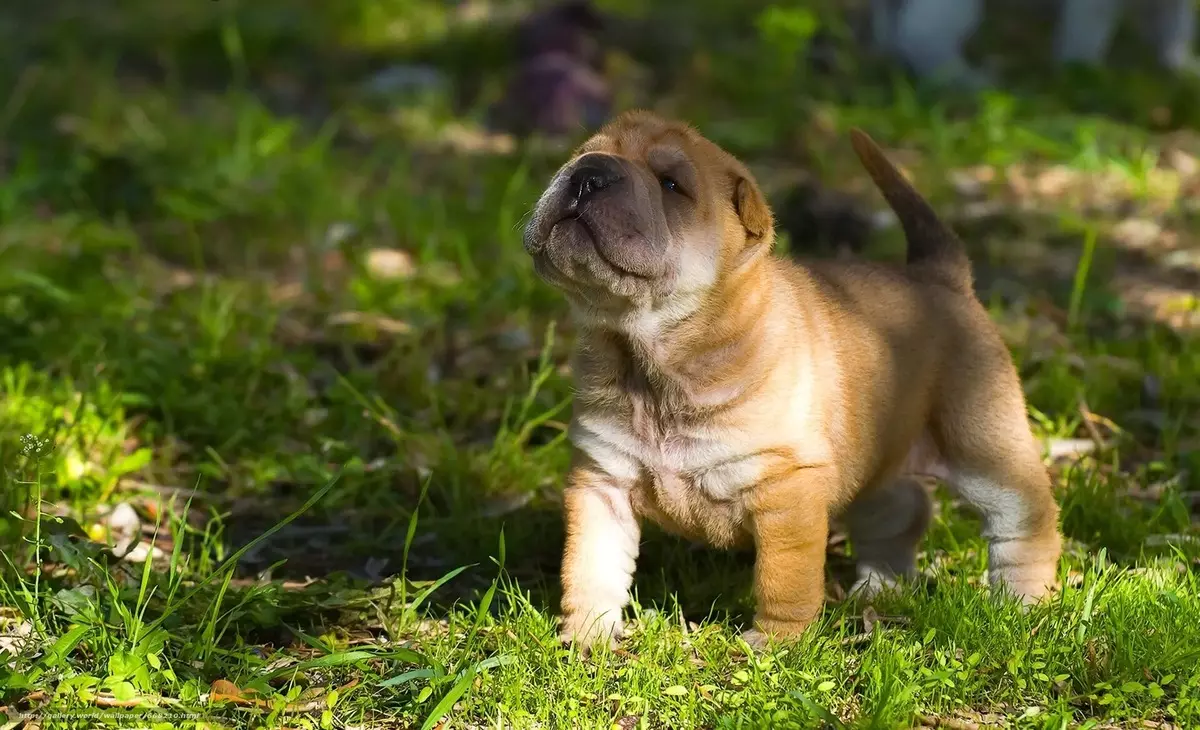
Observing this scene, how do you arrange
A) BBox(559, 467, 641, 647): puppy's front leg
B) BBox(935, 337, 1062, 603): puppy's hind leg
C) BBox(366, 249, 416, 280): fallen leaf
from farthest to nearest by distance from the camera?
BBox(366, 249, 416, 280): fallen leaf
BBox(935, 337, 1062, 603): puppy's hind leg
BBox(559, 467, 641, 647): puppy's front leg

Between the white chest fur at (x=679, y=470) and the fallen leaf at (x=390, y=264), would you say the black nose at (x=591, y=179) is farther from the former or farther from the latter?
the fallen leaf at (x=390, y=264)

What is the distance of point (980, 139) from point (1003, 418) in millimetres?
4418

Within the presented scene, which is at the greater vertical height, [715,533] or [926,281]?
[926,281]

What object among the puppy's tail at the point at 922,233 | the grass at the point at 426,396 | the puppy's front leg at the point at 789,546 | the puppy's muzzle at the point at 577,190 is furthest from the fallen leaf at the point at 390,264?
the puppy's front leg at the point at 789,546

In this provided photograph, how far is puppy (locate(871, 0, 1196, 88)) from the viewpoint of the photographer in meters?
9.19

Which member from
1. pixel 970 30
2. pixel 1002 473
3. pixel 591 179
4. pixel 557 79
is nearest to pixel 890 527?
pixel 1002 473

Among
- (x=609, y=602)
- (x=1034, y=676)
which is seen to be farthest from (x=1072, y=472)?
(x=609, y=602)

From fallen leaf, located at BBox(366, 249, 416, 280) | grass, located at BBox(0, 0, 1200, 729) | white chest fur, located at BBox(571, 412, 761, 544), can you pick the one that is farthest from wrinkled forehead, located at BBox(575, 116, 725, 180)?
fallen leaf, located at BBox(366, 249, 416, 280)

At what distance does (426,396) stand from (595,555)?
6.12 feet

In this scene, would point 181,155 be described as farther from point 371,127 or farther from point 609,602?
point 609,602

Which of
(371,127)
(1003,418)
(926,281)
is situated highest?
(926,281)

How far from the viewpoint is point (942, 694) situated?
11.4ft

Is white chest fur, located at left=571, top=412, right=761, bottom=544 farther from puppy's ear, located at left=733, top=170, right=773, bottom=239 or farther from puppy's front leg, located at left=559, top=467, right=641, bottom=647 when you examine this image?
puppy's ear, located at left=733, top=170, right=773, bottom=239

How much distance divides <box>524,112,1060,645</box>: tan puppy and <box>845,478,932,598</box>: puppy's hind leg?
320mm
